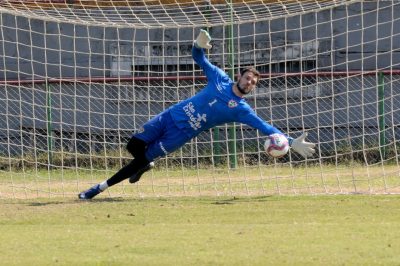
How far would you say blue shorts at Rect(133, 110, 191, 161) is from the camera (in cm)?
1312

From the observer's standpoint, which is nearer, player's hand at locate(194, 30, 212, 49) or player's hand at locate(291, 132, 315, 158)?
player's hand at locate(291, 132, 315, 158)

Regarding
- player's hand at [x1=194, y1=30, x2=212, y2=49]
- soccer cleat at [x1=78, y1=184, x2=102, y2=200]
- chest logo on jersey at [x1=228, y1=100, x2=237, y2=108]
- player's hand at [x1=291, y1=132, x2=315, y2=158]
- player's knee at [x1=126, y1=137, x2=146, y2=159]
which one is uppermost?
player's hand at [x1=194, y1=30, x2=212, y2=49]

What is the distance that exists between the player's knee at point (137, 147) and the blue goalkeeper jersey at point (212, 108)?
0.53m

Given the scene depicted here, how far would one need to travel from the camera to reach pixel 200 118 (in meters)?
13.0

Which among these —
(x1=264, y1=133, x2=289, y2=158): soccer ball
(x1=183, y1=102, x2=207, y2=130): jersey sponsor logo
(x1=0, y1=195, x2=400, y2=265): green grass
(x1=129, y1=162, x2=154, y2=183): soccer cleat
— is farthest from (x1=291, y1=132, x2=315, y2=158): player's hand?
(x1=129, y1=162, x2=154, y2=183): soccer cleat

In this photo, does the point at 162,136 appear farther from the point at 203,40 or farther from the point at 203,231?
the point at 203,231

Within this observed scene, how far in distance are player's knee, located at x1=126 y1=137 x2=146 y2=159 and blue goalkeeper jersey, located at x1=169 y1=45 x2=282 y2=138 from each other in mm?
533

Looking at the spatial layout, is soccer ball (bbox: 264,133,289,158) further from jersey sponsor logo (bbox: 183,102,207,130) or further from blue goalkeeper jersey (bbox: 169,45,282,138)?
jersey sponsor logo (bbox: 183,102,207,130)

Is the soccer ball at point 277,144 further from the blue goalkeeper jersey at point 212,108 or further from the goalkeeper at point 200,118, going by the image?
the blue goalkeeper jersey at point 212,108

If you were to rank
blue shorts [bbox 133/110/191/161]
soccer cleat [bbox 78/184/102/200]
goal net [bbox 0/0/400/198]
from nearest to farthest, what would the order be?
blue shorts [bbox 133/110/191/161] → soccer cleat [bbox 78/184/102/200] → goal net [bbox 0/0/400/198]

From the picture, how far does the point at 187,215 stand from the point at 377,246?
118 inches

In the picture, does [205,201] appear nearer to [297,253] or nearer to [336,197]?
[336,197]

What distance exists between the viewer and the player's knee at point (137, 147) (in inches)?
518

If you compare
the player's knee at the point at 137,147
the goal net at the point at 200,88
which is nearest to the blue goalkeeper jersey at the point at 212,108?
the player's knee at the point at 137,147
